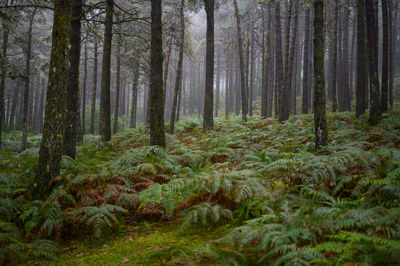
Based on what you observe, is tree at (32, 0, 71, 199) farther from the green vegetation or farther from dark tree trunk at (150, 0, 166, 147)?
dark tree trunk at (150, 0, 166, 147)

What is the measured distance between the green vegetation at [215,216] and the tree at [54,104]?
0.79 ft

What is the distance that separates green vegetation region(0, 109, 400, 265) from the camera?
2614 mm

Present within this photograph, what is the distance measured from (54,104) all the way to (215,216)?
137 inches

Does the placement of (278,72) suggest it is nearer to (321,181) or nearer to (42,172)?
(321,181)

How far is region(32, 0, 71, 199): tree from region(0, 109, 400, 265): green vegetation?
0.24m

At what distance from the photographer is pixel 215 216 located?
3586mm

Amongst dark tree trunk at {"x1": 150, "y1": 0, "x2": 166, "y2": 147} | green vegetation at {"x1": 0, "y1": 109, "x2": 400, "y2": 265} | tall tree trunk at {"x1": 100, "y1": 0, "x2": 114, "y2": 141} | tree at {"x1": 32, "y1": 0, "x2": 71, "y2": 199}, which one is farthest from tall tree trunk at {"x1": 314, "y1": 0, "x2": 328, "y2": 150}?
tall tree trunk at {"x1": 100, "y1": 0, "x2": 114, "y2": 141}

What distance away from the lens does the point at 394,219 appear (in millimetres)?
2584

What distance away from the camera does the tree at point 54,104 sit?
4438mm

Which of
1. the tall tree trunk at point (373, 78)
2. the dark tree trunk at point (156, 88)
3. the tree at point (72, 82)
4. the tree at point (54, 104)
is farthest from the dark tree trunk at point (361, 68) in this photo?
the tree at point (54, 104)

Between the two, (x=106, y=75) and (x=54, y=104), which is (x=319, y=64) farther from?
(x=106, y=75)

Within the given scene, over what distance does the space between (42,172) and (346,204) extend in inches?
198

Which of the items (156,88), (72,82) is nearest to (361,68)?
(156,88)

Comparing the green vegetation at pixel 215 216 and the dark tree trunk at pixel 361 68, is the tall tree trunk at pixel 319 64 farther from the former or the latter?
the dark tree trunk at pixel 361 68
